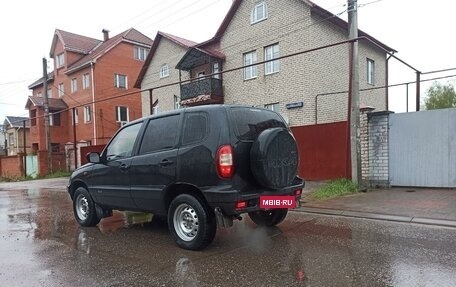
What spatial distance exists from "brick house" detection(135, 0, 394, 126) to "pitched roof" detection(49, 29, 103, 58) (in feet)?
55.4

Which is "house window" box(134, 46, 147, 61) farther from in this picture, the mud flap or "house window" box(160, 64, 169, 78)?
the mud flap

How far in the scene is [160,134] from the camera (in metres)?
6.01

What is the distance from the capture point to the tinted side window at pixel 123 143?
6.50 meters

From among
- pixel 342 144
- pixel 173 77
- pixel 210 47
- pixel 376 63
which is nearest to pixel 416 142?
pixel 342 144

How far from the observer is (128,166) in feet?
20.6

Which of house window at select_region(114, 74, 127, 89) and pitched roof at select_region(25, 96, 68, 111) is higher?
house window at select_region(114, 74, 127, 89)

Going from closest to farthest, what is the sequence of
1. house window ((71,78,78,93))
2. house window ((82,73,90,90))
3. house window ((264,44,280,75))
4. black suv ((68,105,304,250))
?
black suv ((68,105,304,250))
house window ((264,44,280,75))
house window ((82,73,90,90))
house window ((71,78,78,93))

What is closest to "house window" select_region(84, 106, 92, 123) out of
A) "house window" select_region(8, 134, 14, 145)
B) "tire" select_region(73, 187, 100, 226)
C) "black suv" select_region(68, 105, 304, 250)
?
"house window" select_region(8, 134, 14, 145)

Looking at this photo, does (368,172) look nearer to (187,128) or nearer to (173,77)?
(187,128)

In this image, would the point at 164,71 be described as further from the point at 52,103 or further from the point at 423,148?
the point at 423,148

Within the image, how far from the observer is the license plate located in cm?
525

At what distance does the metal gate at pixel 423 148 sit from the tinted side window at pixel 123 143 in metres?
7.58

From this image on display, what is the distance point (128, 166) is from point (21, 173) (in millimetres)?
26102

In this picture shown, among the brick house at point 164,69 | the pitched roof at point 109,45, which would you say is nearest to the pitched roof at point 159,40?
the brick house at point 164,69
